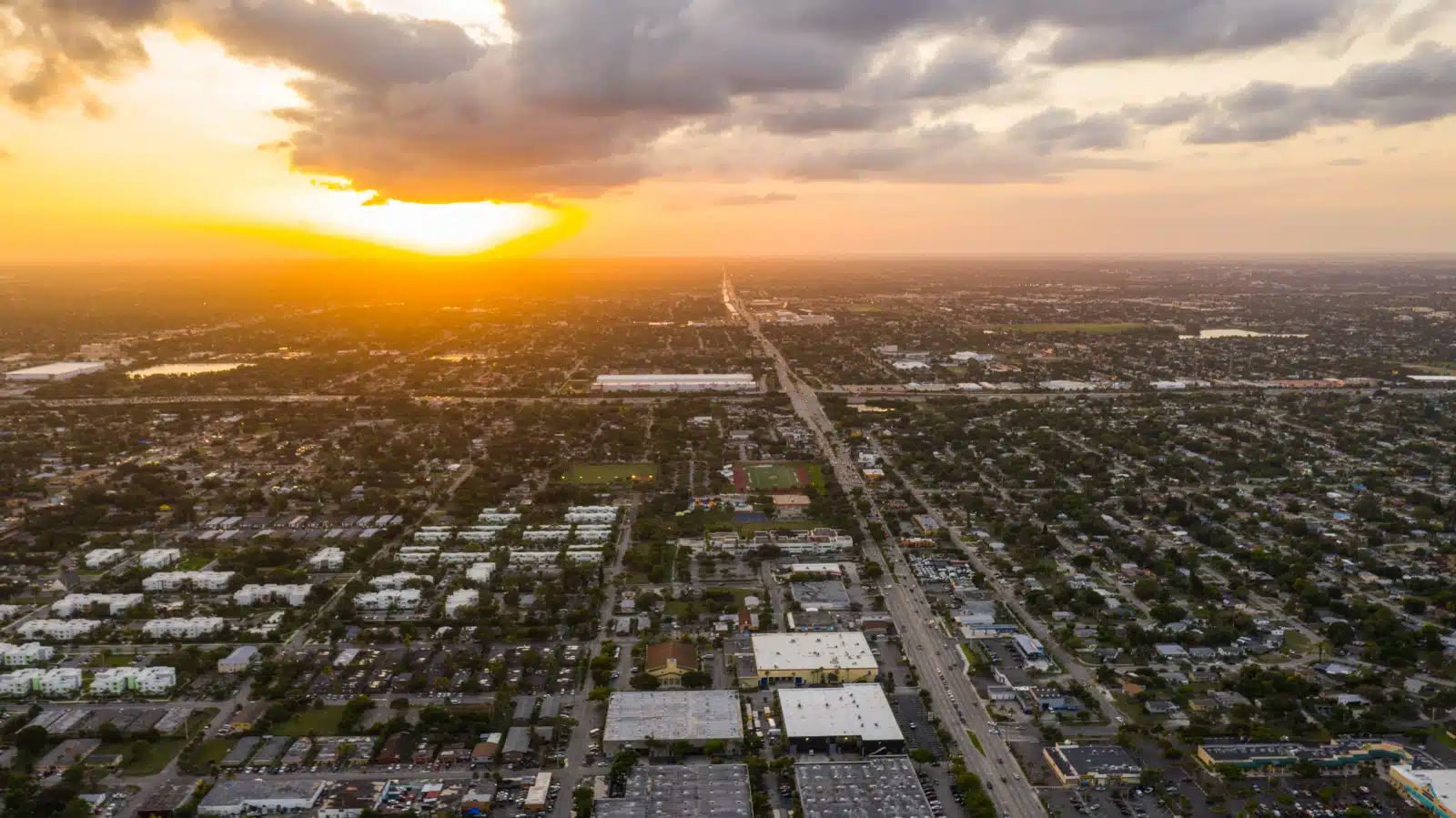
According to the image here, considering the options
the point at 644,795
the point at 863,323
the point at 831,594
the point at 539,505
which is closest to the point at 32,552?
the point at 539,505

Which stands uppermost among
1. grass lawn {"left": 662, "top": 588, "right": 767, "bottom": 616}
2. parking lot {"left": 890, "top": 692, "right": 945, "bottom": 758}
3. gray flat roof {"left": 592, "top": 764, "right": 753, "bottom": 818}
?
grass lawn {"left": 662, "top": 588, "right": 767, "bottom": 616}

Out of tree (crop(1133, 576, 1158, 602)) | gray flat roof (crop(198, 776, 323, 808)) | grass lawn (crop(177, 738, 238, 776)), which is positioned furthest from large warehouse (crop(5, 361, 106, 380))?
tree (crop(1133, 576, 1158, 602))

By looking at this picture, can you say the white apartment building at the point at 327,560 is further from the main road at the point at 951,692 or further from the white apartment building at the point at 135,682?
the main road at the point at 951,692

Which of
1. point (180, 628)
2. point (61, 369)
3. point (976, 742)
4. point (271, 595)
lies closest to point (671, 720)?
point (976, 742)

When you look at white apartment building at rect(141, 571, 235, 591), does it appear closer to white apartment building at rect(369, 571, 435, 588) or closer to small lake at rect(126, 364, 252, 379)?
white apartment building at rect(369, 571, 435, 588)

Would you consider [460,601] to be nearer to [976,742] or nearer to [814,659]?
[814,659]

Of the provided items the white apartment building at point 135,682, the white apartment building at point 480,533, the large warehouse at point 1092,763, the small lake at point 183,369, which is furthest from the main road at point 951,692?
the small lake at point 183,369
